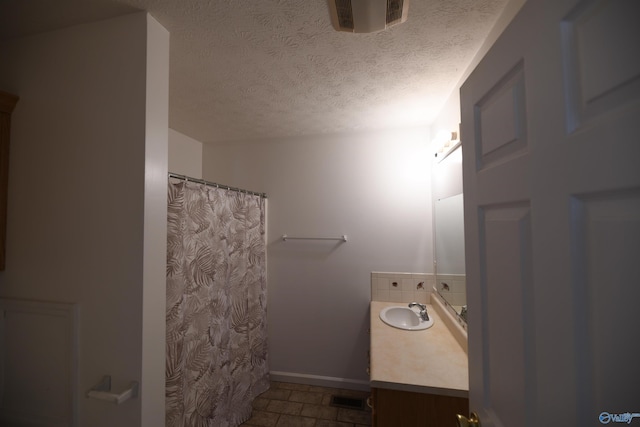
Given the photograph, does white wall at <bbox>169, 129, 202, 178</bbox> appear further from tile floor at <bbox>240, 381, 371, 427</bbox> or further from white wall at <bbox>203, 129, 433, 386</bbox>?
tile floor at <bbox>240, 381, 371, 427</bbox>

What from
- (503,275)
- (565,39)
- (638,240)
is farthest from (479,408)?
(565,39)

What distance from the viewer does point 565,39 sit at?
40 cm

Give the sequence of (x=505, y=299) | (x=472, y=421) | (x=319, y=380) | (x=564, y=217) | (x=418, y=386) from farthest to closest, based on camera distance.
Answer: (x=319, y=380) → (x=418, y=386) → (x=472, y=421) → (x=505, y=299) → (x=564, y=217)

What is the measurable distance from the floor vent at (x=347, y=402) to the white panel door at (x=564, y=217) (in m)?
1.70

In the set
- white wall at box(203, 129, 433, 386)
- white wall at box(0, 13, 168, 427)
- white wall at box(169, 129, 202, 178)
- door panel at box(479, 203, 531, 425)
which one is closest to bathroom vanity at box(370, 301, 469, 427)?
door panel at box(479, 203, 531, 425)

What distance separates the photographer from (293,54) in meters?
1.19

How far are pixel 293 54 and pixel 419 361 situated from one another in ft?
5.79

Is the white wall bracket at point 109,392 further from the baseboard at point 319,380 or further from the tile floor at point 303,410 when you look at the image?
the baseboard at point 319,380

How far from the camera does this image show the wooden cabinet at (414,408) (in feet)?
3.50

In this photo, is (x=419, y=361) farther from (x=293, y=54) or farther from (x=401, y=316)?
(x=293, y=54)

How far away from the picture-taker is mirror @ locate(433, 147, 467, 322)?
1.43 m

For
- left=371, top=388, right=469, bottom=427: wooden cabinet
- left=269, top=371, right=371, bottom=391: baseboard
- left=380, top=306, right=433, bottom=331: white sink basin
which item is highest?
left=380, top=306, right=433, bottom=331: white sink basin

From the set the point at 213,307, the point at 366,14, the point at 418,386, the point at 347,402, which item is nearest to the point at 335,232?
the point at 213,307

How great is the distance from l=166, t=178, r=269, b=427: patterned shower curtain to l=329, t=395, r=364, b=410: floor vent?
2.18 ft
